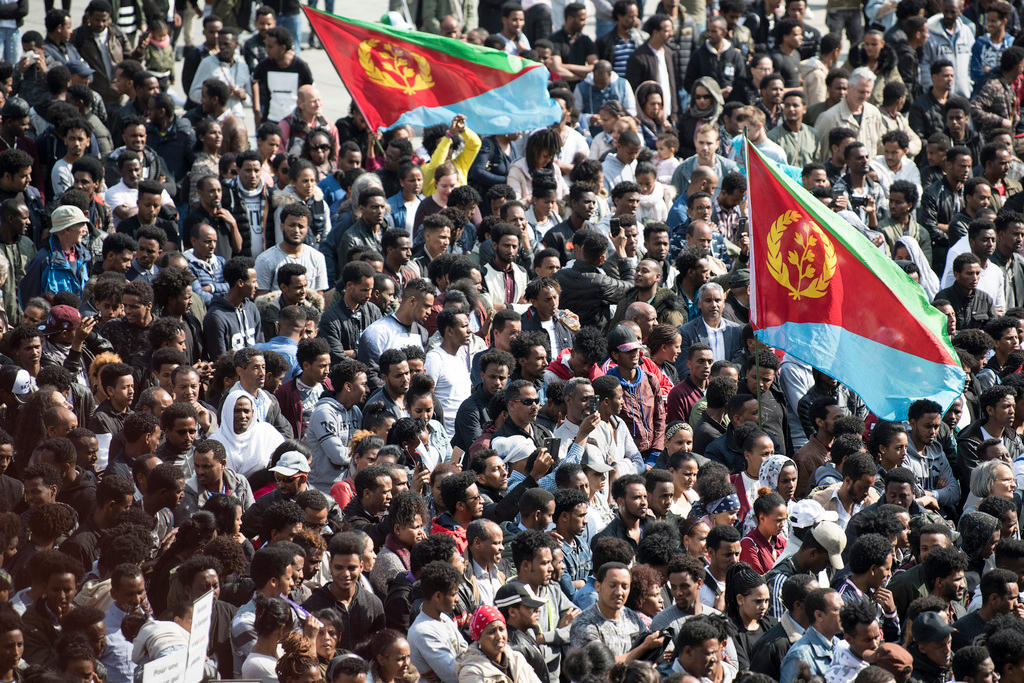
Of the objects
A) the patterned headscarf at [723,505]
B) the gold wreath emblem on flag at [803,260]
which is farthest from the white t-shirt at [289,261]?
the patterned headscarf at [723,505]

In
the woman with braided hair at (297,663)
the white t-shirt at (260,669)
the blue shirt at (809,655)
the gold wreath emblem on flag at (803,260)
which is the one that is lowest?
the blue shirt at (809,655)

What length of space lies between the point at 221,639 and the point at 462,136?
749 cm

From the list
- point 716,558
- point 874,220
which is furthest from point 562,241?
point 716,558

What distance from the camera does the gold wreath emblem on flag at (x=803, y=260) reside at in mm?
10547

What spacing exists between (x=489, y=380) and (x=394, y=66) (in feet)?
15.5

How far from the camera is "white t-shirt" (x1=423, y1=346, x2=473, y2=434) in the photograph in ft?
37.3

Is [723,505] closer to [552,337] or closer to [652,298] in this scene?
[552,337]

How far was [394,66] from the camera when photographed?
1472 cm

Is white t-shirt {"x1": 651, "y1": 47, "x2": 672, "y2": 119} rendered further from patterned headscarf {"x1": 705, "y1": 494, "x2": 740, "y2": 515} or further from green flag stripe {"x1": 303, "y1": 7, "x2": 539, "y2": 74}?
patterned headscarf {"x1": 705, "y1": 494, "x2": 740, "y2": 515}

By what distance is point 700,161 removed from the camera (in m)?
15.1

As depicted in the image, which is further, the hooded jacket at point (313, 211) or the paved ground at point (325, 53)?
the paved ground at point (325, 53)

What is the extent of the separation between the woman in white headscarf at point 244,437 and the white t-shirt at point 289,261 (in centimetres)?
236

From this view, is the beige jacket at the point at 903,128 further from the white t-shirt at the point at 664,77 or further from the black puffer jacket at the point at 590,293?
the black puffer jacket at the point at 590,293

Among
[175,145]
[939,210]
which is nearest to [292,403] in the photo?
[175,145]
